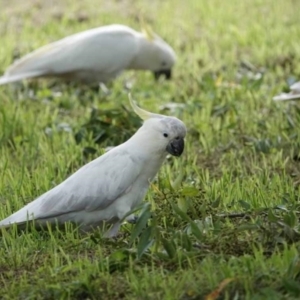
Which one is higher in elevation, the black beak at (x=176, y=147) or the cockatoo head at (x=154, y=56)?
the black beak at (x=176, y=147)

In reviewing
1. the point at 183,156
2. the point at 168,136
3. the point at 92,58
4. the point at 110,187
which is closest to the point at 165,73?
the point at 92,58

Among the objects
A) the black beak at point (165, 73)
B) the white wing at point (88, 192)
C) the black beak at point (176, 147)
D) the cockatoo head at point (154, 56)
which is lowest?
the black beak at point (165, 73)

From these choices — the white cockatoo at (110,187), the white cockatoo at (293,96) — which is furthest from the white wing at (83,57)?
the white cockatoo at (110,187)

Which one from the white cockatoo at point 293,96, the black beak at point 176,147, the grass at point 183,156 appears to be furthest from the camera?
the white cockatoo at point 293,96

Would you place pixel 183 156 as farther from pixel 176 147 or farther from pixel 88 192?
pixel 88 192

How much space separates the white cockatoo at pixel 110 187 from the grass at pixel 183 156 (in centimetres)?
10

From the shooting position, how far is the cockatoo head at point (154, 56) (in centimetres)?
912

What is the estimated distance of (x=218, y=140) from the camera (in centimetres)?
664

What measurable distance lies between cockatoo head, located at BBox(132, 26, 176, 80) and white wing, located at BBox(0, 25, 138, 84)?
201mm

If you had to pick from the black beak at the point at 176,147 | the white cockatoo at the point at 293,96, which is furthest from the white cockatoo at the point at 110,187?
the white cockatoo at the point at 293,96

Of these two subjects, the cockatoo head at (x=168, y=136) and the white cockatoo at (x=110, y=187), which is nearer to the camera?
the white cockatoo at (x=110, y=187)

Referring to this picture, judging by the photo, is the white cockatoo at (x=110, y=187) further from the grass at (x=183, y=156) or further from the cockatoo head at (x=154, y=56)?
the cockatoo head at (x=154, y=56)

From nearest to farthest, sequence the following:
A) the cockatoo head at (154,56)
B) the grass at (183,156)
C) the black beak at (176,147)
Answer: the grass at (183,156) < the black beak at (176,147) < the cockatoo head at (154,56)

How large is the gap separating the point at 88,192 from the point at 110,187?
0.11m
